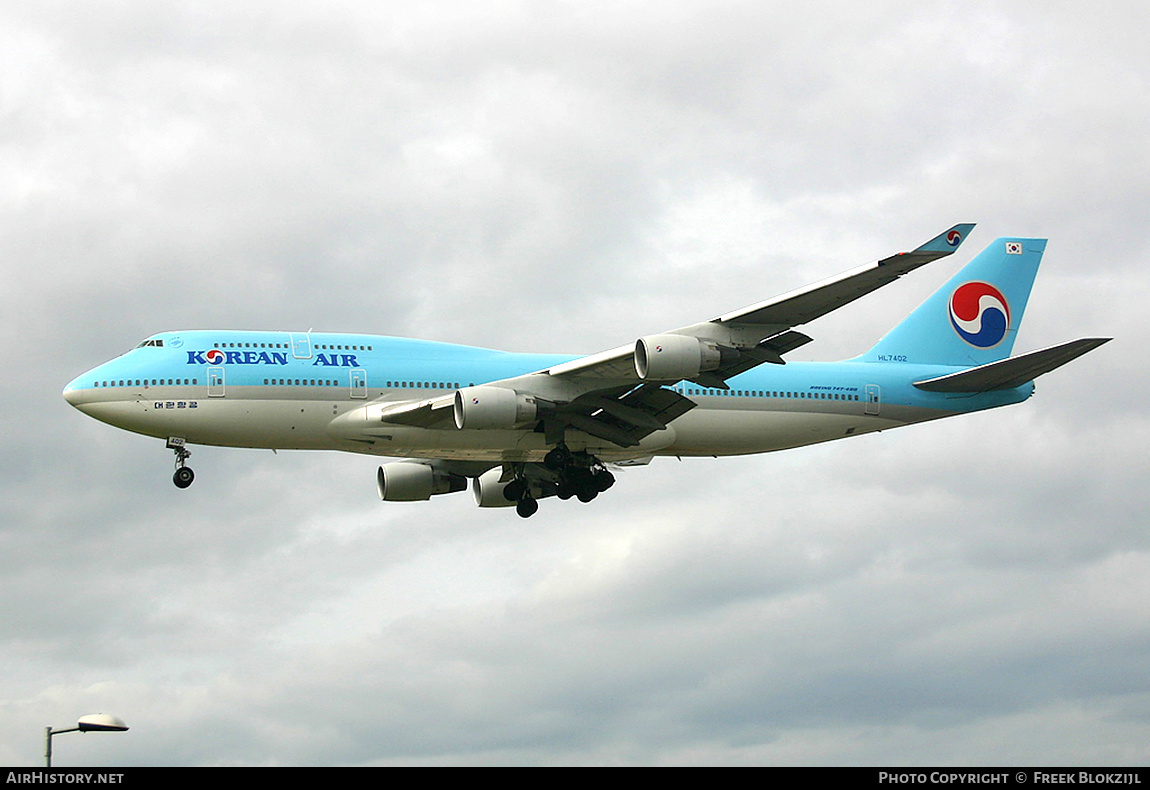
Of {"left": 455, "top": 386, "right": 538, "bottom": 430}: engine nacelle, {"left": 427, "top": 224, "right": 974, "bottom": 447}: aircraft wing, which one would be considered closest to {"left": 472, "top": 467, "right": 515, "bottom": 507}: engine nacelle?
{"left": 427, "top": 224, "right": 974, "bottom": 447}: aircraft wing

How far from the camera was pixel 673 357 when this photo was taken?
3981cm

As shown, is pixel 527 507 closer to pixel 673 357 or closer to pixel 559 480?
pixel 559 480

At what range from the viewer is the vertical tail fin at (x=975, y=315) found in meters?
51.9

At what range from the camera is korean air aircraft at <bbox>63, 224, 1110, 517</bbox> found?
4078cm

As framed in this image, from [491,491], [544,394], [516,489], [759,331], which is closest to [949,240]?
[759,331]

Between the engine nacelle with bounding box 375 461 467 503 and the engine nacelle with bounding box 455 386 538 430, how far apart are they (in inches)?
385

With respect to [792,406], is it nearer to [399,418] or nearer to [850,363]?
[850,363]

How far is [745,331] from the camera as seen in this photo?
133 feet

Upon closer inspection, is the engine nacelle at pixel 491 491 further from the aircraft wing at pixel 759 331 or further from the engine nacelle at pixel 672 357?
A: the engine nacelle at pixel 672 357

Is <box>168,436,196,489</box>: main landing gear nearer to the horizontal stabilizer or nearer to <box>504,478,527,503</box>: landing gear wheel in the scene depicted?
<box>504,478,527,503</box>: landing gear wheel

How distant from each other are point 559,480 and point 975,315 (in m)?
17.4

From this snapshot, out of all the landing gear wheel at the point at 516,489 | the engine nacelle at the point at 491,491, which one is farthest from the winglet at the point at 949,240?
the engine nacelle at the point at 491,491

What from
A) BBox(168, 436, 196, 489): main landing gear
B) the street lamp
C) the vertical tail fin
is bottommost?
the street lamp
